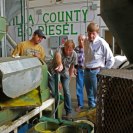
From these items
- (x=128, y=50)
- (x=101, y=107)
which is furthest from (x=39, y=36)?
(x=101, y=107)

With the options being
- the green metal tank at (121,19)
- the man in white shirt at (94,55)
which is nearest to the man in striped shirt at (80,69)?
the man in white shirt at (94,55)

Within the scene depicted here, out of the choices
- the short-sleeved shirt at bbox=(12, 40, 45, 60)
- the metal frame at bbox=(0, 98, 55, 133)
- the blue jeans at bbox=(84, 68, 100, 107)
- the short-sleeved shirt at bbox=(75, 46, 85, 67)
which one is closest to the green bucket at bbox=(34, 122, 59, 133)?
the metal frame at bbox=(0, 98, 55, 133)

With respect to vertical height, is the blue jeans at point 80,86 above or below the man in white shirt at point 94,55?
below

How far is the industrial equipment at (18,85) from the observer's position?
1.74 meters

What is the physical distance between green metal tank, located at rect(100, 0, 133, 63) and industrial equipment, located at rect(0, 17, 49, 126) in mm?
719

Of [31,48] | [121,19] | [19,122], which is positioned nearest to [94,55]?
[31,48]

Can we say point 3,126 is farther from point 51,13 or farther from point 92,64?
point 51,13

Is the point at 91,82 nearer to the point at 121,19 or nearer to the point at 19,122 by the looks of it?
the point at 19,122

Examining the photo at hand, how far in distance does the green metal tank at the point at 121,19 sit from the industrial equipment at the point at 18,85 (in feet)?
2.36

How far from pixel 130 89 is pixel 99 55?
221 cm

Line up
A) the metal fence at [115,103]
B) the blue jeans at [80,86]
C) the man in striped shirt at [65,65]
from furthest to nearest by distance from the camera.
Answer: the blue jeans at [80,86], the man in striped shirt at [65,65], the metal fence at [115,103]

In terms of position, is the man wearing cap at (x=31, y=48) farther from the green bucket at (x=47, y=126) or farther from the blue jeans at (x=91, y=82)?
the green bucket at (x=47, y=126)

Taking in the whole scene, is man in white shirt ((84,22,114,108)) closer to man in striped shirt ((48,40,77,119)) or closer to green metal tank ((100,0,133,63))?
man in striped shirt ((48,40,77,119))

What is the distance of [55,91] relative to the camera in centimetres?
281
